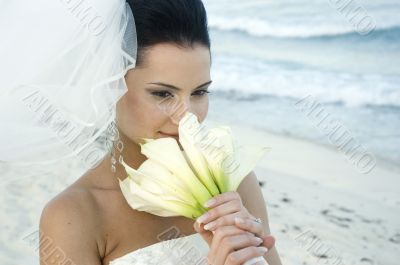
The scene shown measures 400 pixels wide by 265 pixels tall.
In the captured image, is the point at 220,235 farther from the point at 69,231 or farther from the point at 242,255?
the point at 69,231

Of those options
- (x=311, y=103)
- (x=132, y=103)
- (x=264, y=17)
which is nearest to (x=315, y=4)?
(x=264, y=17)

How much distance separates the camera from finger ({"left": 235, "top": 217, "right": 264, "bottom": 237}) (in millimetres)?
2371

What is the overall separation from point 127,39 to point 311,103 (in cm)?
1020

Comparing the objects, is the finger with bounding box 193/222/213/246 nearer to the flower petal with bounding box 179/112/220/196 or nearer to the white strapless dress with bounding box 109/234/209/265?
the flower petal with bounding box 179/112/220/196

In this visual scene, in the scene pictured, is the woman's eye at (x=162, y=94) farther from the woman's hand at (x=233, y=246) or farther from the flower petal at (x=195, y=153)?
the woman's hand at (x=233, y=246)

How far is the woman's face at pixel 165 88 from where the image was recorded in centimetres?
292

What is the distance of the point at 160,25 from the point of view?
9.92ft

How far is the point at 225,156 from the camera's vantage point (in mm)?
2438

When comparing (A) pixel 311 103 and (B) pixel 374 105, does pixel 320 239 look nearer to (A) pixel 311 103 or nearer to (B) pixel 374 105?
(B) pixel 374 105

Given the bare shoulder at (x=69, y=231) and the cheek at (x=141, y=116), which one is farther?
the cheek at (x=141, y=116)

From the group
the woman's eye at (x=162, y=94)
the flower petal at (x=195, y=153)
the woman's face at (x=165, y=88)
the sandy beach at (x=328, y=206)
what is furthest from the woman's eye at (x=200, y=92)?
the sandy beach at (x=328, y=206)

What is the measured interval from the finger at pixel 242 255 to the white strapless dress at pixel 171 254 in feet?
2.66

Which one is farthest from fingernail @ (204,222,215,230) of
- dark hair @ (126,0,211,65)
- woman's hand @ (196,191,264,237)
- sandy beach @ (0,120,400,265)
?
sandy beach @ (0,120,400,265)

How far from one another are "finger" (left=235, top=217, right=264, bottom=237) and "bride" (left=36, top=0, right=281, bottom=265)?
14.6 inches
